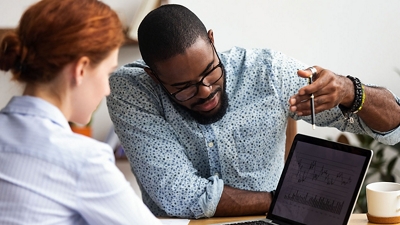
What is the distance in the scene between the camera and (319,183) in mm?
1519

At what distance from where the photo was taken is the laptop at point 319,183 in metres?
1.44

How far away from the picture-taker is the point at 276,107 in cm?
192

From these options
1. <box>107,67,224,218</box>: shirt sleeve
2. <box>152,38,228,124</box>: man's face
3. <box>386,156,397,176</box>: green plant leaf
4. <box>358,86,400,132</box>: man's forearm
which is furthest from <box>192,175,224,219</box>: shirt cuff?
<box>386,156,397,176</box>: green plant leaf

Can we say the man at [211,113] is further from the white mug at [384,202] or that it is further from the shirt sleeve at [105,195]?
the shirt sleeve at [105,195]

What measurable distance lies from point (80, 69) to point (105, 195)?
241mm

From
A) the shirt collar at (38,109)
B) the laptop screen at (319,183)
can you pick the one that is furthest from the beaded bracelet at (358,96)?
the shirt collar at (38,109)

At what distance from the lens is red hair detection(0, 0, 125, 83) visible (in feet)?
3.68

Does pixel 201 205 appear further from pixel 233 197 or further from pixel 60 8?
pixel 60 8

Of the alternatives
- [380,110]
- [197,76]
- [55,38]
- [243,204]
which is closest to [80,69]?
[55,38]

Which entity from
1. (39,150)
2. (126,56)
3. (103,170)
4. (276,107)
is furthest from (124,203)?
(126,56)

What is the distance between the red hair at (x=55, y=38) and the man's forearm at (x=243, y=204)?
0.69m

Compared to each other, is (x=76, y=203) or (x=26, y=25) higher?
(x=26, y=25)

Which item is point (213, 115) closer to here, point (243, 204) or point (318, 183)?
point (243, 204)

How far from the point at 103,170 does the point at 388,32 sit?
198 cm
